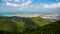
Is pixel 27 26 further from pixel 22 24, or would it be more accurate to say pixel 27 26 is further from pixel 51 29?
pixel 51 29

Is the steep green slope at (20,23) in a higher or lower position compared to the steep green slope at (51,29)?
higher

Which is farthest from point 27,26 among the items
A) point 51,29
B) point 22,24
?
point 51,29

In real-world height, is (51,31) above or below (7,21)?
below

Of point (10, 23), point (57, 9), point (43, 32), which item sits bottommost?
point (43, 32)

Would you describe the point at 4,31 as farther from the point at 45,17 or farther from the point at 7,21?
the point at 45,17

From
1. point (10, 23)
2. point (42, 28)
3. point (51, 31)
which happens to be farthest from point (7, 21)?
point (51, 31)

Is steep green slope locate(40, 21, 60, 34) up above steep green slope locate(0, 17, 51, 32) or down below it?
below
